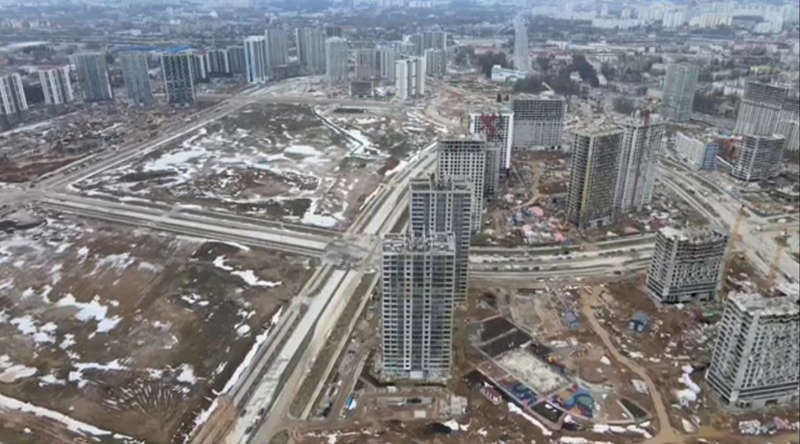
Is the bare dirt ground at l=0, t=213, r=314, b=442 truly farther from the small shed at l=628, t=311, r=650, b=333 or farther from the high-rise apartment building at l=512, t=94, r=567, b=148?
the high-rise apartment building at l=512, t=94, r=567, b=148

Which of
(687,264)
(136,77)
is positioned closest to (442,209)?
(687,264)

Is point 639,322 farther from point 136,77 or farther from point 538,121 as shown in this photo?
point 136,77

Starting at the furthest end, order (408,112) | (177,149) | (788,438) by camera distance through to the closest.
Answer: (408,112), (177,149), (788,438)

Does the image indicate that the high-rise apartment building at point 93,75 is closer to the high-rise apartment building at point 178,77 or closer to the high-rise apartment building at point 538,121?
the high-rise apartment building at point 178,77

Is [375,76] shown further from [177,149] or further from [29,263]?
[29,263]

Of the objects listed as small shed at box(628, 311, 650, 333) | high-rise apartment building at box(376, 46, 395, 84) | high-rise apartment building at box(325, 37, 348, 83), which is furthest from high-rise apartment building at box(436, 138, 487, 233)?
high-rise apartment building at box(325, 37, 348, 83)

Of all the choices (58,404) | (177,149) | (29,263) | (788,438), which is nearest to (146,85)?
(177,149)
